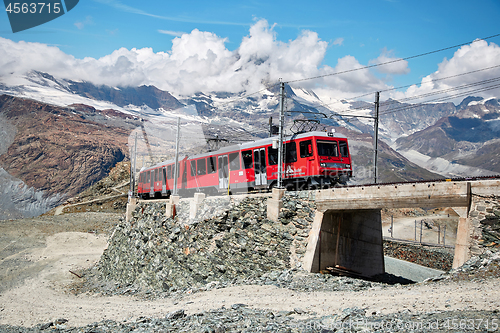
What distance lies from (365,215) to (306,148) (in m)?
7.46

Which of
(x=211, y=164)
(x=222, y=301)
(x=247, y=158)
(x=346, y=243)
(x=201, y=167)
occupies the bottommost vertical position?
(x=222, y=301)

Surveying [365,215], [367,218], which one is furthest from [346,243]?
[367,218]

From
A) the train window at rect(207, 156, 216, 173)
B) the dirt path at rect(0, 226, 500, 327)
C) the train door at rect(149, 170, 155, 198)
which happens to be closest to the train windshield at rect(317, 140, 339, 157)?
the dirt path at rect(0, 226, 500, 327)

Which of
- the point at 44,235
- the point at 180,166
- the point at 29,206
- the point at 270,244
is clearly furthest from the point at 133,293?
the point at 29,206

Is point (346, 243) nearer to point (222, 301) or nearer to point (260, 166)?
point (260, 166)

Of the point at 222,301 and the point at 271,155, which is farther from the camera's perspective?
the point at 271,155

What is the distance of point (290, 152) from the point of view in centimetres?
2159

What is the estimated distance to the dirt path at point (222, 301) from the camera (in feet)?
33.2

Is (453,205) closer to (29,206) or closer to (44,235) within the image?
(44,235)

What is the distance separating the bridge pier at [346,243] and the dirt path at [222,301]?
390 centimetres

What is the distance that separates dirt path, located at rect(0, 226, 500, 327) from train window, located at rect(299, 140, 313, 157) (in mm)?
8360

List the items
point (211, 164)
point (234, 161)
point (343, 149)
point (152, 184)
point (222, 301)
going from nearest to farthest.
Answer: point (222, 301), point (343, 149), point (234, 161), point (211, 164), point (152, 184)

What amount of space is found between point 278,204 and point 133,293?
1074cm

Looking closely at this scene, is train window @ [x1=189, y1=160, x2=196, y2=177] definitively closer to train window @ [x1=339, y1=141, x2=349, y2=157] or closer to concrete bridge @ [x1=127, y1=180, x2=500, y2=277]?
concrete bridge @ [x1=127, y1=180, x2=500, y2=277]
